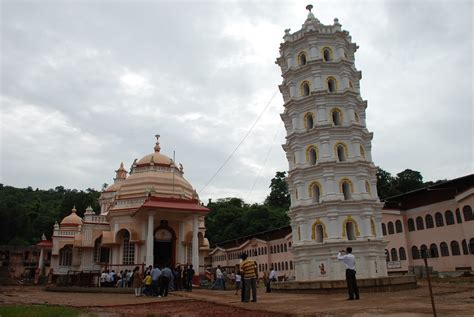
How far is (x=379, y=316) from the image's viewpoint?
8.66m

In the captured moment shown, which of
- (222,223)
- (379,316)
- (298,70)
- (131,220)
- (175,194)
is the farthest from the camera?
(222,223)

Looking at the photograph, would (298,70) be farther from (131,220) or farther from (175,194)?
(131,220)

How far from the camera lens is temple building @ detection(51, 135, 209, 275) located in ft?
95.6

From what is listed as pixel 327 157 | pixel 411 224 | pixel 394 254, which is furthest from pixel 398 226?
pixel 327 157

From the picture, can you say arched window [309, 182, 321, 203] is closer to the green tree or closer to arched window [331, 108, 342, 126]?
arched window [331, 108, 342, 126]

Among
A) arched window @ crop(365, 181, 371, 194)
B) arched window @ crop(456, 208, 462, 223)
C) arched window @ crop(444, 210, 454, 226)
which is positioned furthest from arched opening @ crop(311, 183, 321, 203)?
arched window @ crop(444, 210, 454, 226)

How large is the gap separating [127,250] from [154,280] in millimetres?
12307

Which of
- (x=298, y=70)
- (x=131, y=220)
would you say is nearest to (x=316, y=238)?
(x=298, y=70)

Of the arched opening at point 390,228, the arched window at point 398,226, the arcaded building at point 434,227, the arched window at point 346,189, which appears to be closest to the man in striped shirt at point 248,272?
the arched window at point 346,189

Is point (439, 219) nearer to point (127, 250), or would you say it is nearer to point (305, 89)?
point (305, 89)

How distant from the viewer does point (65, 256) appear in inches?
1609

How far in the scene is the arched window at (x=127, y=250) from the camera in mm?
31312

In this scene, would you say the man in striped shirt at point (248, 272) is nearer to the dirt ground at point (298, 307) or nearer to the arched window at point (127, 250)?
the dirt ground at point (298, 307)

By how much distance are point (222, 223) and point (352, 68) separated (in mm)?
54263
